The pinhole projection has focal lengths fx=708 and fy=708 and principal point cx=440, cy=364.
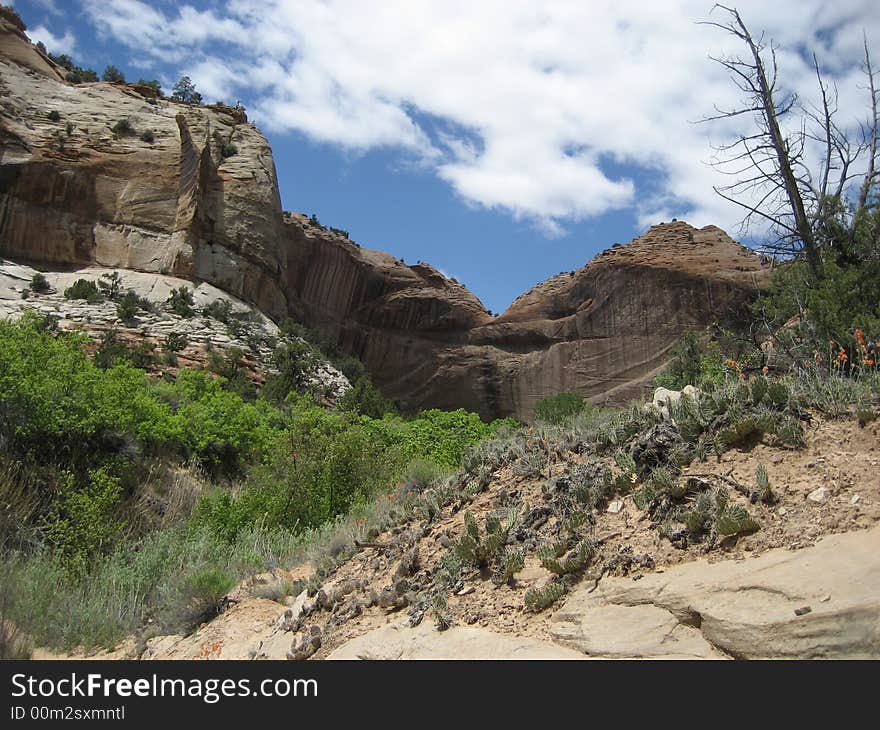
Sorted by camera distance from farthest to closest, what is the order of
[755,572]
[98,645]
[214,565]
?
1. [214,565]
2. [98,645]
3. [755,572]

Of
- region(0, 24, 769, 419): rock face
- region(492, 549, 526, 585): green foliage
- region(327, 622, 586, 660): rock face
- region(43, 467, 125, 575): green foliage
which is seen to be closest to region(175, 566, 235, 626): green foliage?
region(327, 622, 586, 660): rock face

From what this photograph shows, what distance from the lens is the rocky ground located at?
3.55 m

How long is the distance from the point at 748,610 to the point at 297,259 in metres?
47.7

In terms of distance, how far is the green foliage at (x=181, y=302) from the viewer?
34916 mm

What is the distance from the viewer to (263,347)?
35375 mm

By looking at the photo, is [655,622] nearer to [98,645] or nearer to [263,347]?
[98,645]

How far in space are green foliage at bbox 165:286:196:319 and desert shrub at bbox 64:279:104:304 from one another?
316 centimetres

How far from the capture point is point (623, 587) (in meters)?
4.34

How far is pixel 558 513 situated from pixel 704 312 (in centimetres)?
3843

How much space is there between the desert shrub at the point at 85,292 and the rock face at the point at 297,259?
399cm

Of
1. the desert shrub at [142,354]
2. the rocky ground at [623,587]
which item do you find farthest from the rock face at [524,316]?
the rocky ground at [623,587]

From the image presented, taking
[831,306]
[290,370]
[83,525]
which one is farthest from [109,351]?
[831,306]

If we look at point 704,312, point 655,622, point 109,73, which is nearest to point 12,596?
point 655,622

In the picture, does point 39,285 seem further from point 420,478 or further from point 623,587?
point 623,587
